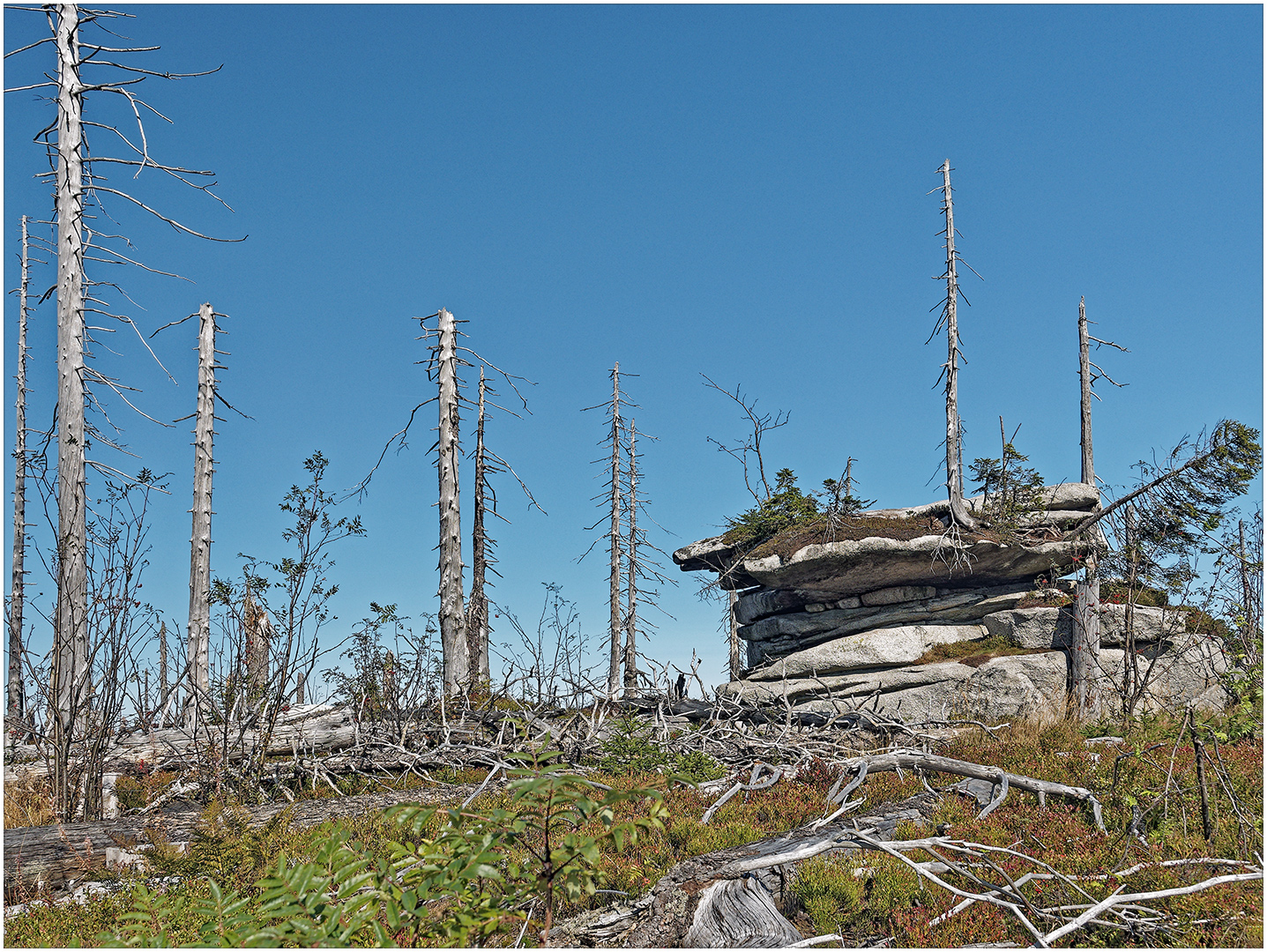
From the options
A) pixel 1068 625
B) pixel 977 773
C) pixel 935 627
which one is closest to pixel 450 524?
pixel 935 627

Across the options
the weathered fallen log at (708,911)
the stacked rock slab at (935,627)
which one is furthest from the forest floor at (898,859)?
the stacked rock slab at (935,627)

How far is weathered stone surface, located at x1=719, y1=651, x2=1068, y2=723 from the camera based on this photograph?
531 inches

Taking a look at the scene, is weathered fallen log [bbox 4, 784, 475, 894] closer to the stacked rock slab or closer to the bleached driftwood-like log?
the bleached driftwood-like log

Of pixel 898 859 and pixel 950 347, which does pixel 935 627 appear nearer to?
pixel 950 347

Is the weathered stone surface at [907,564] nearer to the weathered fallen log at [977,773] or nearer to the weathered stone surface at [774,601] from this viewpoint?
the weathered stone surface at [774,601]

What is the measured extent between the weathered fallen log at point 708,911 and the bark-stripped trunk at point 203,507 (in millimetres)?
14569

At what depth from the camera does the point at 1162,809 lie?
21.2 ft

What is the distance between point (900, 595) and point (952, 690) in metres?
2.26


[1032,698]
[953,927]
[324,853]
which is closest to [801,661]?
[1032,698]

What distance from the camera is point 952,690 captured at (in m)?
13.8

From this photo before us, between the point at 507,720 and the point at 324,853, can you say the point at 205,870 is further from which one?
the point at 507,720

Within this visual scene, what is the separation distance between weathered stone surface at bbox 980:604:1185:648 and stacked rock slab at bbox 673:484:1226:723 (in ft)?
0.07

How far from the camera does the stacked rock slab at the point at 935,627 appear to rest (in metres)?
13.7

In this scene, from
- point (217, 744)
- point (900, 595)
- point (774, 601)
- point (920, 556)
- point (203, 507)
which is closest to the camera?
point (217, 744)
